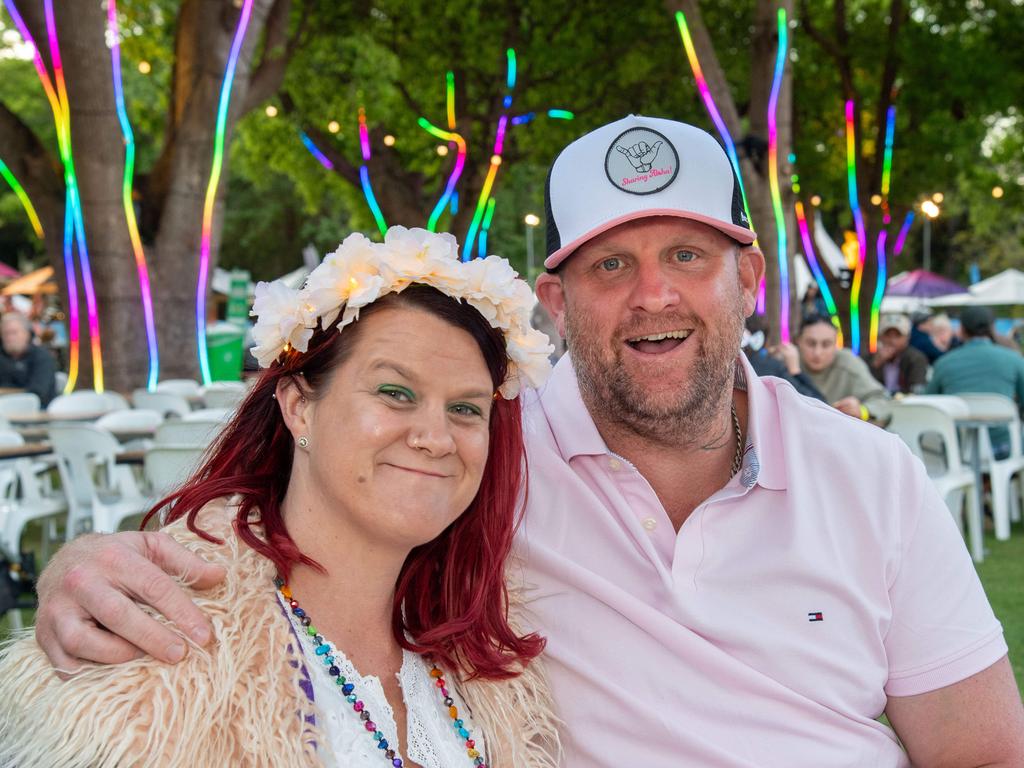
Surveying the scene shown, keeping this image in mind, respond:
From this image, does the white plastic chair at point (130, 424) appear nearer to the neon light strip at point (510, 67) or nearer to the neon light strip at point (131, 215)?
the neon light strip at point (131, 215)

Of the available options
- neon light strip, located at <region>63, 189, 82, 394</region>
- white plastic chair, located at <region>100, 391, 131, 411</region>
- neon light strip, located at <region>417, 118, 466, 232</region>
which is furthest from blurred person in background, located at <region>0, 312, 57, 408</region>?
neon light strip, located at <region>417, 118, 466, 232</region>

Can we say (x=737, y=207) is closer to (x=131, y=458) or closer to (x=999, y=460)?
(x=131, y=458)

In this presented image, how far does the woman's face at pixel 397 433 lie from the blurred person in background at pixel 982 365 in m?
8.50

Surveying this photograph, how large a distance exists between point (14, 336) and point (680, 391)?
10137mm

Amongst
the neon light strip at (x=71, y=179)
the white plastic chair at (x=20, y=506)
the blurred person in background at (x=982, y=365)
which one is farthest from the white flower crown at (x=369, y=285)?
the neon light strip at (x=71, y=179)

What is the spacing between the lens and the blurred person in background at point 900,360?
12.1 meters

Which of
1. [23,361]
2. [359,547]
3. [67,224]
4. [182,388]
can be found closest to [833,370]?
[182,388]

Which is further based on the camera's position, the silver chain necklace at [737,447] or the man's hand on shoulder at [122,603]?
the silver chain necklace at [737,447]

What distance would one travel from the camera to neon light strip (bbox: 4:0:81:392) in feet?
31.8

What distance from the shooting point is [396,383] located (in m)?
1.84

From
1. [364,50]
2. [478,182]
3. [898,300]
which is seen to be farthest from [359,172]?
[898,300]

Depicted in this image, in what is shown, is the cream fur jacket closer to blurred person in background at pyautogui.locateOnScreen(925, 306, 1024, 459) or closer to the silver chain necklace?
the silver chain necklace

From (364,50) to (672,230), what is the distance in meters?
14.3

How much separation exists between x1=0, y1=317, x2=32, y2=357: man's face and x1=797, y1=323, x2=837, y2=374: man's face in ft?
24.9
